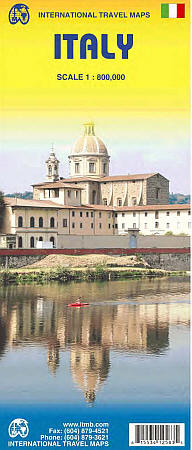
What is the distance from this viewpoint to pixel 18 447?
1102 centimetres

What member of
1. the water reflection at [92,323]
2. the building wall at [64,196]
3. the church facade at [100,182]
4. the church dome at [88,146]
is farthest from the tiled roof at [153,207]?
the water reflection at [92,323]

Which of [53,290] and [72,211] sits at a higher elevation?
[72,211]

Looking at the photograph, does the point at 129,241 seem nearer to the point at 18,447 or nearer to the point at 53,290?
the point at 53,290

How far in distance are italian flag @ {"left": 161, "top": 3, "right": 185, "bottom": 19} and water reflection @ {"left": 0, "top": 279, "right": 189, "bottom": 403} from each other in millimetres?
7380

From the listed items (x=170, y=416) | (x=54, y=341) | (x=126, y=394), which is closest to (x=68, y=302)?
(x=54, y=341)

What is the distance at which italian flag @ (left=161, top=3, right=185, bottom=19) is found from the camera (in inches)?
472

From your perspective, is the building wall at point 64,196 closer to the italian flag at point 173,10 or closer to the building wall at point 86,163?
the building wall at point 86,163

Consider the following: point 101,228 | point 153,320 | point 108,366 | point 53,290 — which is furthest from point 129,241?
point 108,366

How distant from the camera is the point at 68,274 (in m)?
44.9

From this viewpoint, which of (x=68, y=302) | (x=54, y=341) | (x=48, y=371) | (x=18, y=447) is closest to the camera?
(x=18, y=447)

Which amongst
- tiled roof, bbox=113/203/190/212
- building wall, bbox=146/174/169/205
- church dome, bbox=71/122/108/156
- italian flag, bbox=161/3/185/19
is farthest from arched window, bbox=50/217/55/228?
italian flag, bbox=161/3/185/19

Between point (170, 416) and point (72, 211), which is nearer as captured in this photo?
point (170, 416)

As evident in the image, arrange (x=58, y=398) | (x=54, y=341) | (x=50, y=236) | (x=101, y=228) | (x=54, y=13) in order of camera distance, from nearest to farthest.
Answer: (x=54, y=13), (x=58, y=398), (x=54, y=341), (x=50, y=236), (x=101, y=228)

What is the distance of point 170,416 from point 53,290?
26873 millimetres
